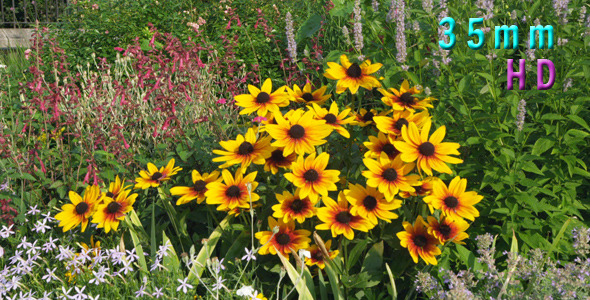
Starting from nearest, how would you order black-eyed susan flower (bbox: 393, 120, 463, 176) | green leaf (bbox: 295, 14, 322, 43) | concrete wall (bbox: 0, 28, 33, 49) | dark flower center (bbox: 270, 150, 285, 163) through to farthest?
black-eyed susan flower (bbox: 393, 120, 463, 176) < dark flower center (bbox: 270, 150, 285, 163) < green leaf (bbox: 295, 14, 322, 43) < concrete wall (bbox: 0, 28, 33, 49)

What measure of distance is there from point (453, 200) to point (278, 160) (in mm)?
713

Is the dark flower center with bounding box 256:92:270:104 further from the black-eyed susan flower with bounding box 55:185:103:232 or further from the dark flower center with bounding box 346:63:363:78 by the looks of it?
the black-eyed susan flower with bounding box 55:185:103:232

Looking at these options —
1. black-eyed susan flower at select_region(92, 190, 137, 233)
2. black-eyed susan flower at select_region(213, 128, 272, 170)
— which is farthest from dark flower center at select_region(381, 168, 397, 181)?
black-eyed susan flower at select_region(92, 190, 137, 233)

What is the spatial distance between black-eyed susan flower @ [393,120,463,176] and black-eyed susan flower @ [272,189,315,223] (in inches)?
16.9

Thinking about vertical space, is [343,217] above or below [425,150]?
below

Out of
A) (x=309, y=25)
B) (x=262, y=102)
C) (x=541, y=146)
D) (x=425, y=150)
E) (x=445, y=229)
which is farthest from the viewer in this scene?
(x=309, y=25)

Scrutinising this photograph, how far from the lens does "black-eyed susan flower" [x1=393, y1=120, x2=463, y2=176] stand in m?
2.09

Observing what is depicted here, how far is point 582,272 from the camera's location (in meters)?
1.89

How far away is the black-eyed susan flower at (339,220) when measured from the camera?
2.16 m

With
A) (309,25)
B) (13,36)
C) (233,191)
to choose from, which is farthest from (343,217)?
(13,36)

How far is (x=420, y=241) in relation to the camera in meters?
2.25

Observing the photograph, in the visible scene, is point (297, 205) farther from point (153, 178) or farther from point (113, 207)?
point (113, 207)

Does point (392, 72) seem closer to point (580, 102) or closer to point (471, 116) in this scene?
point (471, 116)

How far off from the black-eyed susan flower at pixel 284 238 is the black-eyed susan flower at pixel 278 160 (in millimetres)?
216
